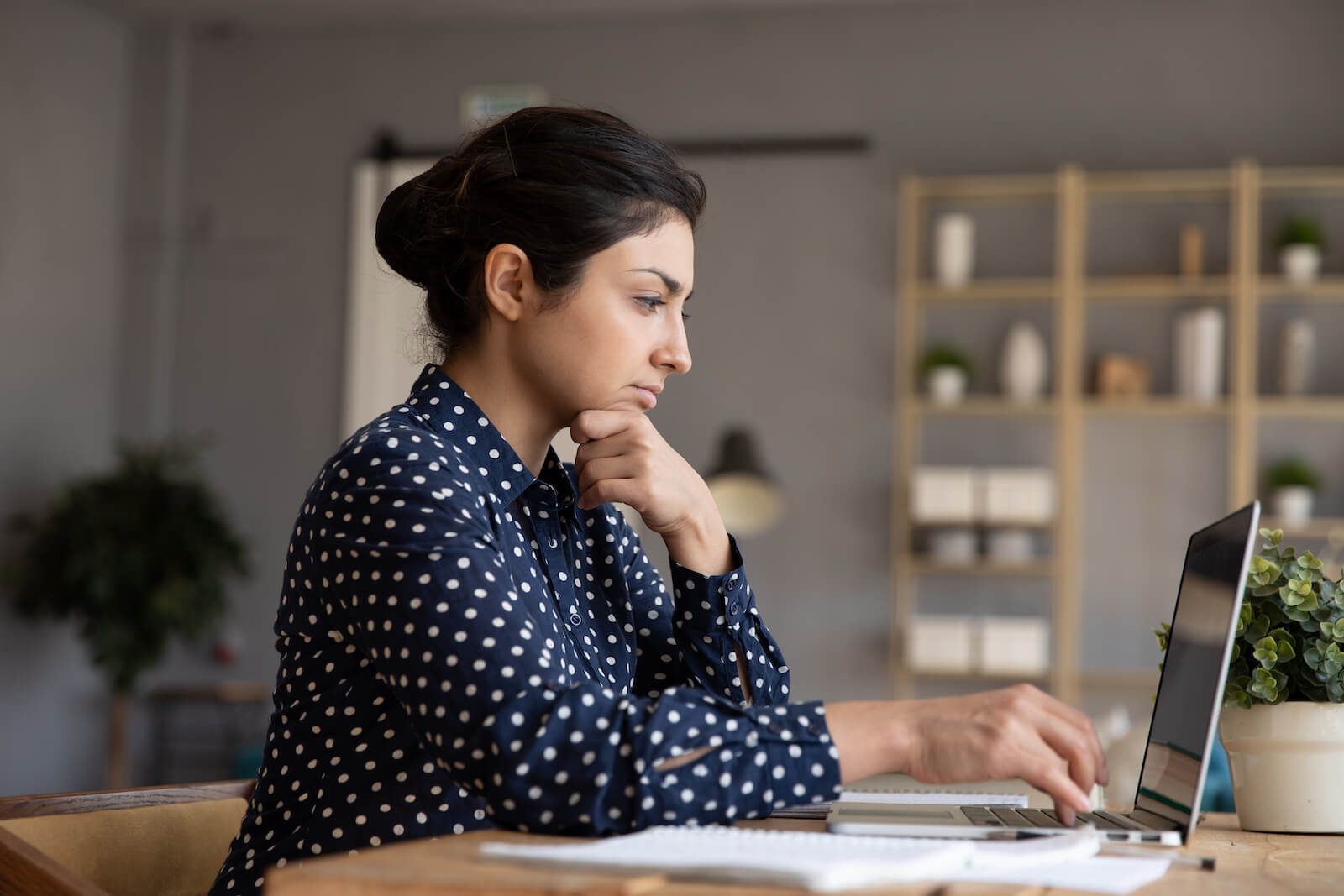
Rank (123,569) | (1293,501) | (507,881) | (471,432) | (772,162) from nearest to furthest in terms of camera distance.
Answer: (507,881), (471,432), (1293,501), (123,569), (772,162)

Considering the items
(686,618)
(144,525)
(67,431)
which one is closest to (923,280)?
(144,525)

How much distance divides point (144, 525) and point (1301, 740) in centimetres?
466

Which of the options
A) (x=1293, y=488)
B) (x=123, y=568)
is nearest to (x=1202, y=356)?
(x=1293, y=488)

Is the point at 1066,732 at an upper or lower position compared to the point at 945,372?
lower

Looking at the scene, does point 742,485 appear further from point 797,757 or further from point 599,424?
point 797,757

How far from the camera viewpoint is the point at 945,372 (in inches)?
201

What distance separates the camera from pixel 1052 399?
5.12m

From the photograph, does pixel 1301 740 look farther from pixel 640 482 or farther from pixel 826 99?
pixel 826 99

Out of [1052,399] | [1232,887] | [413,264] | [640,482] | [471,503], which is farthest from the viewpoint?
[1052,399]

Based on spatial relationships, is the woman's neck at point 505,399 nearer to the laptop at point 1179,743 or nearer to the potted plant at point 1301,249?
the laptop at point 1179,743

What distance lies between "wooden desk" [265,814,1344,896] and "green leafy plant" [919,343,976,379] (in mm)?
4179

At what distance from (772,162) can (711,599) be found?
13.8 feet

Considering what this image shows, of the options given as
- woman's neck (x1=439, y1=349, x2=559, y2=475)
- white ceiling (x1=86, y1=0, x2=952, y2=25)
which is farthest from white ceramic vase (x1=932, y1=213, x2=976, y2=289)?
woman's neck (x1=439, y1=349, x2=559, y2=475)

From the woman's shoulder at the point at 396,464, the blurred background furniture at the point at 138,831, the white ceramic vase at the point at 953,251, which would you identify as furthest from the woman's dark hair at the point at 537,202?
the white ceramic vase at the point at 953,251
